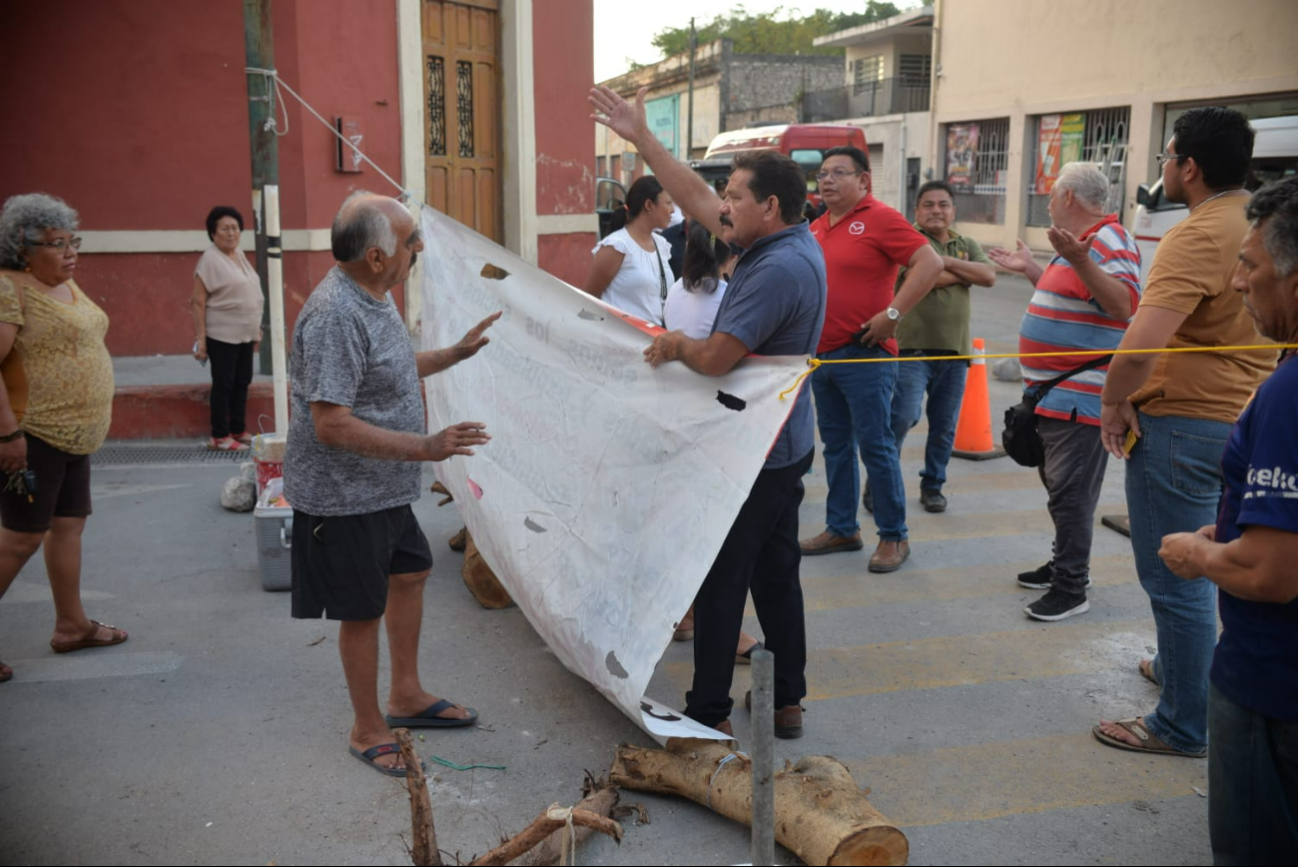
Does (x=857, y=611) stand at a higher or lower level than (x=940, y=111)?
lower

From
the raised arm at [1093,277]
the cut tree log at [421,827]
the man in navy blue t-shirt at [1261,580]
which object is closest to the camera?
the man in navy blue t-shirt at [1261,580]

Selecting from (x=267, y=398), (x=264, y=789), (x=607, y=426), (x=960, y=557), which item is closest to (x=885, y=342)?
(x=960, y=557)

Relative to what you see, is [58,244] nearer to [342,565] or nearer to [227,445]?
[342,565]

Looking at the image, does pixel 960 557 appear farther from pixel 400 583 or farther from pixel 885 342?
pixel 400 583

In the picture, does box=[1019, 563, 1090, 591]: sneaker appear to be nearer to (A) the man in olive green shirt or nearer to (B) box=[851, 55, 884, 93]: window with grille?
(A) the man in olive green shirt

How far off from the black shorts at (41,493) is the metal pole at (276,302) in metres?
1.64

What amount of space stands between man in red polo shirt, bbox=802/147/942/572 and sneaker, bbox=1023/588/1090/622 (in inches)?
33.8

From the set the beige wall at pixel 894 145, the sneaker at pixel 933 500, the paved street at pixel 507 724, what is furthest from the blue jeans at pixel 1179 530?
the beige wall at pixel 894 145

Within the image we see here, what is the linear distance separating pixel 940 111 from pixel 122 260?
2906cm

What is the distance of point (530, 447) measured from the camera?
14.4ft

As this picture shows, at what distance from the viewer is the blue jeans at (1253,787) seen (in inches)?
95.9

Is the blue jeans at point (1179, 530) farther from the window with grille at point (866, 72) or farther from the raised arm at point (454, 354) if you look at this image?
the window with grille at point (866, 72)

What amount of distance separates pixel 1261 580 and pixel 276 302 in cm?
524

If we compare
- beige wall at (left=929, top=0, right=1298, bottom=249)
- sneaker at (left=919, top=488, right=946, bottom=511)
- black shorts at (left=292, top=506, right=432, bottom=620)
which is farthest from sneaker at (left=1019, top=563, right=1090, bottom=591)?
beige wall at (left=929, top=0, right=1298, bottom=249)
